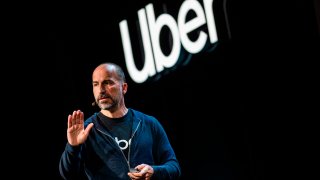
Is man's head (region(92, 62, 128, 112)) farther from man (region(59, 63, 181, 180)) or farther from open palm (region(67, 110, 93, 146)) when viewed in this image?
open palm (region(67, 110, 93, 146))

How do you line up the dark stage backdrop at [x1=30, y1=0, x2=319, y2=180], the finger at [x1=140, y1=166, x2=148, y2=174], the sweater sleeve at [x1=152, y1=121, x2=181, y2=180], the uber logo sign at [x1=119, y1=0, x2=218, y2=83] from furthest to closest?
the uber logo sign at [x1=119, y1=0, x2=218, y2=83] < the dark stage backdrop at [x1=30, y1=0, x2=319, y2=180] < the sweater sleeve at [x1=152, y1=121, x2=181, y2=180] < the finger at [x1=140, y1=166, x2=148, y2=174]

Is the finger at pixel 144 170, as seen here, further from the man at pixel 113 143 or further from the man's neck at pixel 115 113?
the man's neck at pixel 115 113

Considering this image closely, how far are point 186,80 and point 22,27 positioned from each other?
152 centimetres

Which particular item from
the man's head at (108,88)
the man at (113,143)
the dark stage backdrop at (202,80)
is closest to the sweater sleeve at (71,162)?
the man at (113,143)

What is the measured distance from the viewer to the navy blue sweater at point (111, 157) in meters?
2.32

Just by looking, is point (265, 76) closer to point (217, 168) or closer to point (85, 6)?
point (217, 168)

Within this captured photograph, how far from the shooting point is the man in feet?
7.55

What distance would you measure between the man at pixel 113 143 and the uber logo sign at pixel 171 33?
1.21 meters

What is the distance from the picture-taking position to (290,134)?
10.2 feet

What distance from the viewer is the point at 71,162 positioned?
90.0 inches

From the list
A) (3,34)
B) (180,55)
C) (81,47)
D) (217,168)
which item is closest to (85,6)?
(81,47)

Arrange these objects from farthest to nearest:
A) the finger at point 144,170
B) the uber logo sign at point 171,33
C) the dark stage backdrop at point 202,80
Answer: the uber logo sign at point 171,33, the dark stage backdrop at point 202,80, the finger at point 144,170

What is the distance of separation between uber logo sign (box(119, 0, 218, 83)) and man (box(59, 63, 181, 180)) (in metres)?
1.21

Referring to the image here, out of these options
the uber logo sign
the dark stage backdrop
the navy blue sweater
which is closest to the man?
the navy blue sweater
